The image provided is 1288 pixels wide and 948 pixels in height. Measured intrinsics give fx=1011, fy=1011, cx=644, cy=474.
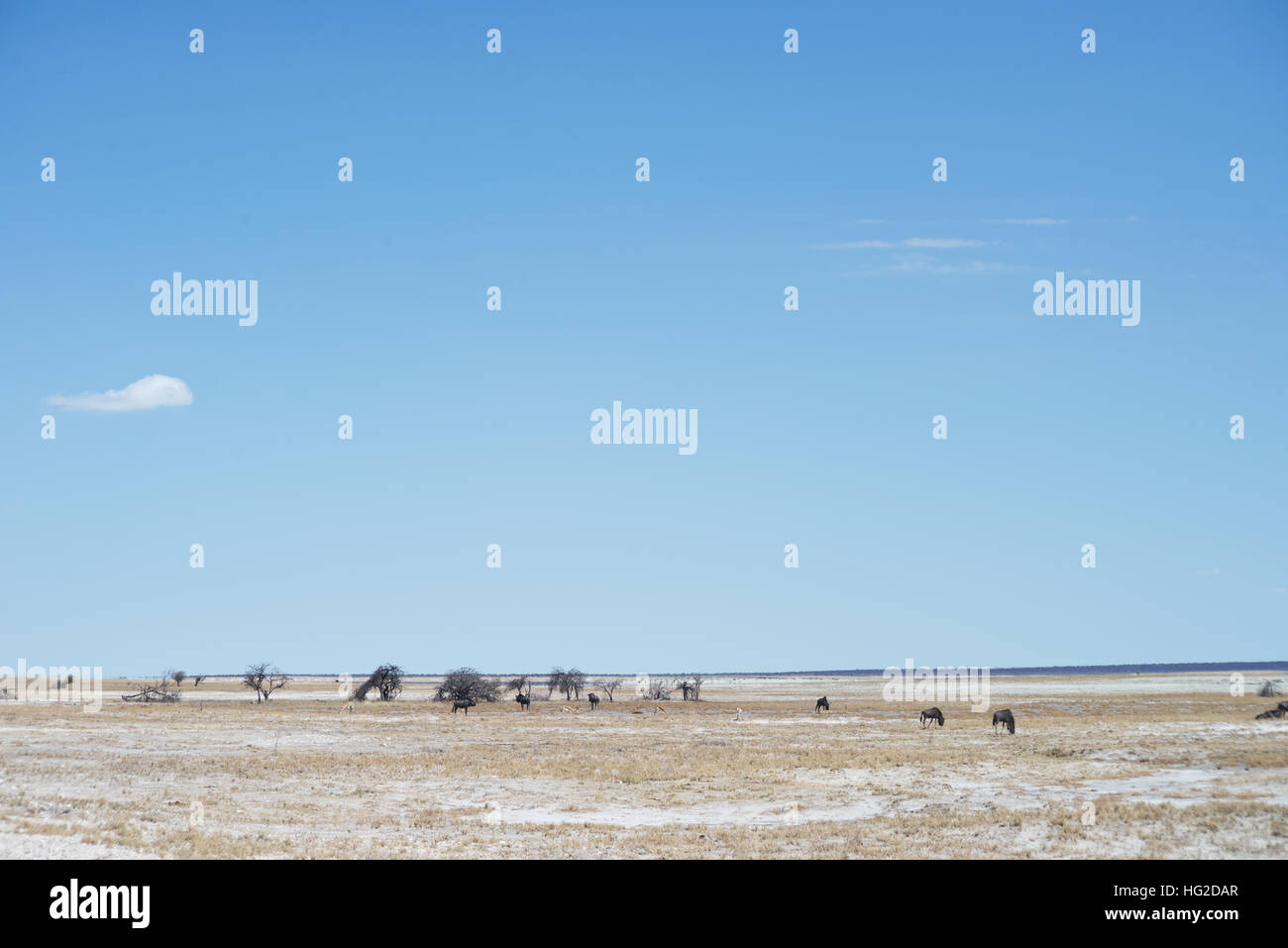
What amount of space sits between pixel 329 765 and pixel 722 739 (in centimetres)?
2043

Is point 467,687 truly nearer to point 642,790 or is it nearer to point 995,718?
point 995,718

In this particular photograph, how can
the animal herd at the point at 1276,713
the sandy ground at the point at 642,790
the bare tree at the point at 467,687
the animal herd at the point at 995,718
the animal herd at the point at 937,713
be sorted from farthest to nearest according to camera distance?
the bare tree at the point at 467,687 → the animal herd at the point at 1276,713 → the animal herd at the point at 937,713 → the animal herd at the point at 995,718 → the sandy ground at the point at 642,790

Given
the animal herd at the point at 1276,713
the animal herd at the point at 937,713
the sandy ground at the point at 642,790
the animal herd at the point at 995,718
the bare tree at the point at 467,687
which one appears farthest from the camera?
the bare tree at the point at 467,687

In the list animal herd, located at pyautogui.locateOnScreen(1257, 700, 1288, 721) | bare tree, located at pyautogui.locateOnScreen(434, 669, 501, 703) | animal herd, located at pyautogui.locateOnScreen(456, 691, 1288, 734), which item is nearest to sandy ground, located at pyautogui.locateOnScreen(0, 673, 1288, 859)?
animal herd, located at pyautogui.locateOnScreen(456, 691, 1288, 734)

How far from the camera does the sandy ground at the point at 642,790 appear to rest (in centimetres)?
2119

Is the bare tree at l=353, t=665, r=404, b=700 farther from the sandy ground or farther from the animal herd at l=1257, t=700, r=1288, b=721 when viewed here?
the animal herd at l=1257, t=700, r=1288, b=721

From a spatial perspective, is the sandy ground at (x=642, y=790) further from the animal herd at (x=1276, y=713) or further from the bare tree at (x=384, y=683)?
the bare tree at (x=384, y=683)

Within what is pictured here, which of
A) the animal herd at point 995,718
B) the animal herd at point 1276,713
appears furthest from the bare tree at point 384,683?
the animal herd at point 1276,713

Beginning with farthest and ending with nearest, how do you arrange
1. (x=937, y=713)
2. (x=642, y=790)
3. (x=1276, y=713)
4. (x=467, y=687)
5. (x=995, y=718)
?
(x=467, y=687), (x=937, y=713), (x=1276, y=713), (x=995, y=718), (x=642, y=790)

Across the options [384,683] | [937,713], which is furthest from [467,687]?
[937,713]

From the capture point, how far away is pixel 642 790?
31.5 meters

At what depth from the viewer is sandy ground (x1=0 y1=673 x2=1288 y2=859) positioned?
21.2m
